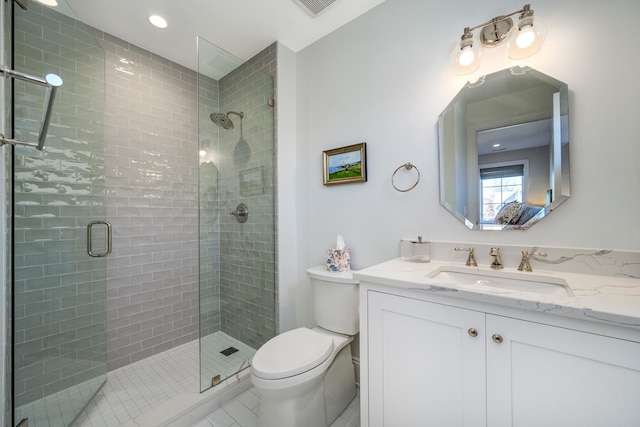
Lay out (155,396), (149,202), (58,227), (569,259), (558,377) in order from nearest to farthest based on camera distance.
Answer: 1. (558,377)
2. (569,259)
3. (58,227)
4. (155,396)
5. (149,202)

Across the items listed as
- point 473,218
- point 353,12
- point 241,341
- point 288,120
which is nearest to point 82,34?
point 288,120

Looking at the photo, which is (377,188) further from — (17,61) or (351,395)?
(17,61)

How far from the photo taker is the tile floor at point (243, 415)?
143 cm

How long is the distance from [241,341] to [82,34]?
7.56 ft

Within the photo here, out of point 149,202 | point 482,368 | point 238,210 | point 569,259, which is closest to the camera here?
point 482,368

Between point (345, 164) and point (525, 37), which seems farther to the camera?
point (345, 164)

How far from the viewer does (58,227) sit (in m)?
1.46

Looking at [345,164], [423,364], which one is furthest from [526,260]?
[345,164]

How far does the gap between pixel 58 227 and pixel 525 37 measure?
104 inches

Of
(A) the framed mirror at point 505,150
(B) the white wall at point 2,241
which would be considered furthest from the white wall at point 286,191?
(B) the white wall at point 2,241

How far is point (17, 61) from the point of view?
44.6 inches

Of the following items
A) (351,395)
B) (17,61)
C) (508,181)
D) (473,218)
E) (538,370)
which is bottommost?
(351,395)

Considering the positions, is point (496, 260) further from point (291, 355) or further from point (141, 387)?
point (141, 387)

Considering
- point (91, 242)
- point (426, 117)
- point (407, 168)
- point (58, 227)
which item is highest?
point (426, 117)
